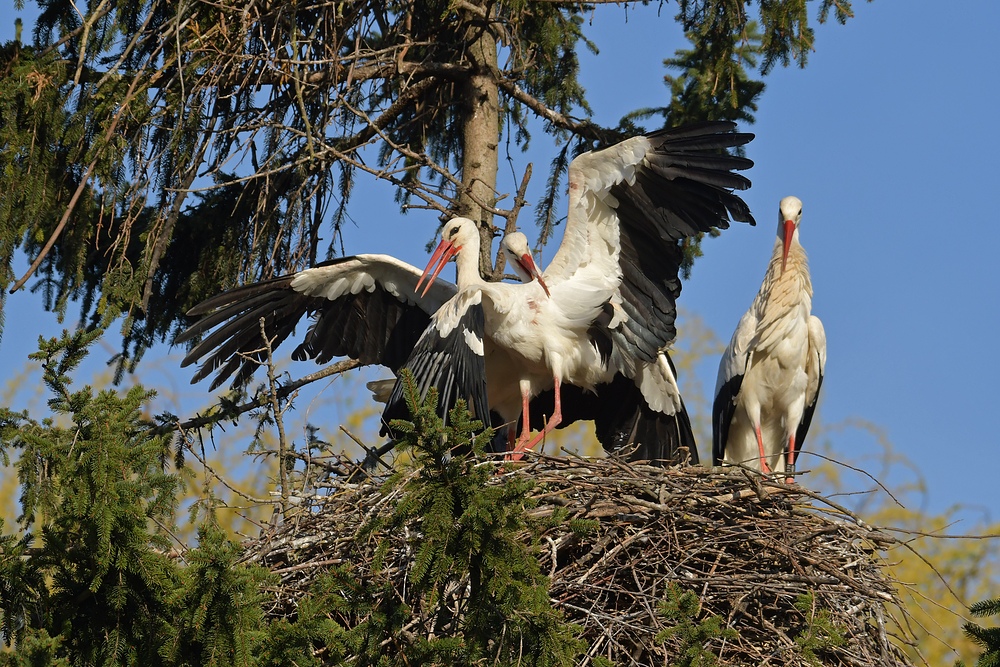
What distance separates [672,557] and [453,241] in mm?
2852

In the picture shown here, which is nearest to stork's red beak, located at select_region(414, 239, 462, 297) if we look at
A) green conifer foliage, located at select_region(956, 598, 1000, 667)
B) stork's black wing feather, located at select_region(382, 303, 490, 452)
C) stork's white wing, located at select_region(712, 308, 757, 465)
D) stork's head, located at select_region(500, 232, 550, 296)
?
stork's head, located at select_region(500, 232, 550, 296)

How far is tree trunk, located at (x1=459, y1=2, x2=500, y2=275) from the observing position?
795cm

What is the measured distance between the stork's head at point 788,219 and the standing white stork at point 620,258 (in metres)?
0.74

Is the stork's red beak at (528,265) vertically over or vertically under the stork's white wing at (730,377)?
over

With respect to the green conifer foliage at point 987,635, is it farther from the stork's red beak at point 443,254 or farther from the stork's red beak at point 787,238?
the stork's red beak at point 443,254

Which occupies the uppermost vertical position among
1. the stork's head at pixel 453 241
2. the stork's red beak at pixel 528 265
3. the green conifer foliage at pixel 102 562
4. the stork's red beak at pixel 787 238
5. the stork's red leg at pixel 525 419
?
the stork's red beak at pixel 787 238

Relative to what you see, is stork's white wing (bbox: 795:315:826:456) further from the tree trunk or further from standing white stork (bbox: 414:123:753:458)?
the tree trunk

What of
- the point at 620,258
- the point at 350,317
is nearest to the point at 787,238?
the point at 620,258

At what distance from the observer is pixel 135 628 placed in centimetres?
420

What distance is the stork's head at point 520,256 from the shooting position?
24.7 feet

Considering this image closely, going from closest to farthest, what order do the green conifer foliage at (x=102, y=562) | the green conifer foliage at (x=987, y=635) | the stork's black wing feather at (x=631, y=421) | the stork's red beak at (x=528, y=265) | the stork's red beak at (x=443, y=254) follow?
the green conifer foliage at (x=102, y=562) < the green conifer foliage at (x=987, y=635) < the stork's red beak at (x=528, y=265) < the stork's red beak at (x=443, y=254) < the stork's black wing feather at (x=631, y=421)

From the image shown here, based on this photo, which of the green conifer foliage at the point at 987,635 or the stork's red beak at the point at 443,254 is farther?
the stork's red beak at the point at 443,254

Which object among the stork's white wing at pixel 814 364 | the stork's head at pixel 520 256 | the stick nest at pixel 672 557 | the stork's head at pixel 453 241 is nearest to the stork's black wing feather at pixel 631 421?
the stork's white wing at pixel 814 364

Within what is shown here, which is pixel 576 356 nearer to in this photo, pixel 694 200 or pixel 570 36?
pixel 694 200
